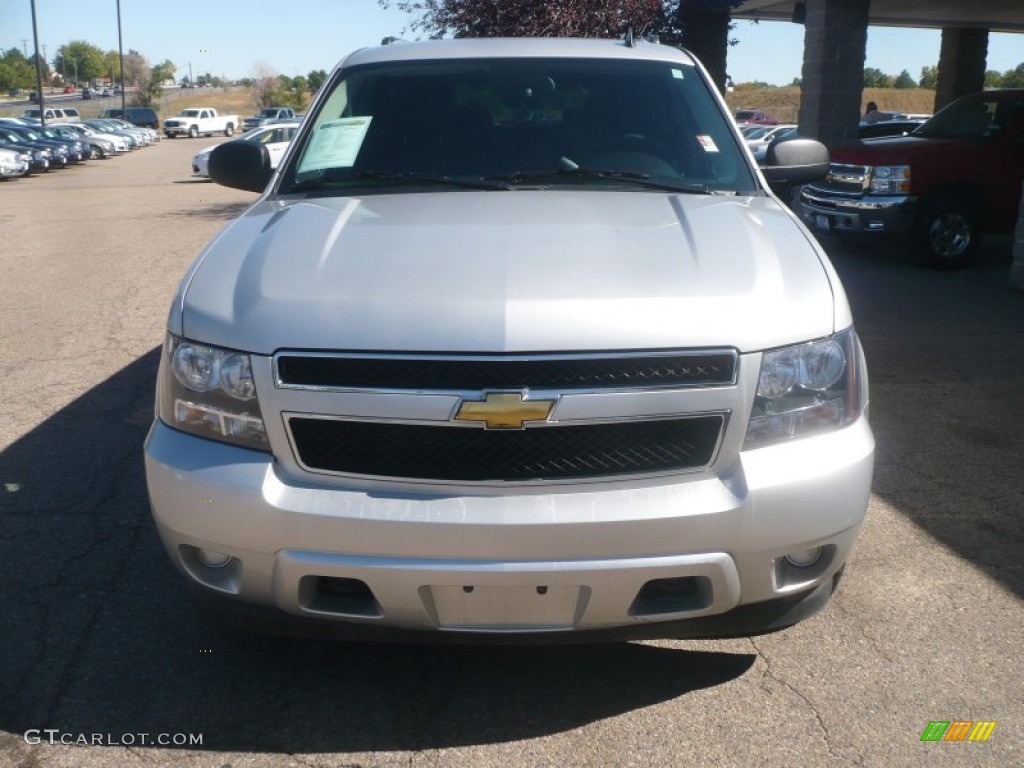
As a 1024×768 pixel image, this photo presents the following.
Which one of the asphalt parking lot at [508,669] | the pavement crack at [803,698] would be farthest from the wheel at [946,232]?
the pavement crack at [803,698]

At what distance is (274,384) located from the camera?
2.75 m

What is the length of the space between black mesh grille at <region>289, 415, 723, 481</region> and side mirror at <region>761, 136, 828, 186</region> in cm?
208

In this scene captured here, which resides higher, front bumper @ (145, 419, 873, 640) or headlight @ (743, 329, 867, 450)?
headlight @ (743, 329, 867, 450)

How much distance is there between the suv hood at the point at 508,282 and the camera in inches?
107

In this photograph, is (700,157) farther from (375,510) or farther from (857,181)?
(857,181)

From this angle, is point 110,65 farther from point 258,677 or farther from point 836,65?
point 258,677

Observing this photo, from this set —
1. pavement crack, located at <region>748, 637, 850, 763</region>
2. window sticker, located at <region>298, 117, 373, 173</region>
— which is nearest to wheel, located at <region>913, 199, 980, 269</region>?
window sticker, located at <region>298, 117, 373, 173</region>

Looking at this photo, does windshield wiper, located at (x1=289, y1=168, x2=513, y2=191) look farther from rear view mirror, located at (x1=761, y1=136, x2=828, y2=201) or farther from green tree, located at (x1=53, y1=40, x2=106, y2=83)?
green tree, located at (x1=53, y1=40, x2=106, y2=83)

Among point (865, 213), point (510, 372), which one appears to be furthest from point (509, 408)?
point (865, 213)

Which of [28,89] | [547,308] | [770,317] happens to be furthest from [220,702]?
[28,89]

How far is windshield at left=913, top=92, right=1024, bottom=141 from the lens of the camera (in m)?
11.6

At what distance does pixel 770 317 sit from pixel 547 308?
59cm

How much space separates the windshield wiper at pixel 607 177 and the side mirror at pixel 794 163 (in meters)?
0.64

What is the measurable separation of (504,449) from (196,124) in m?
68.4
